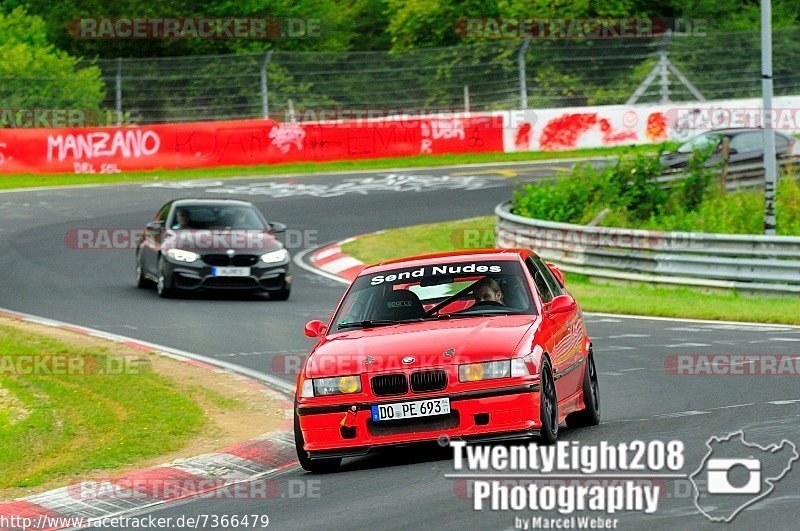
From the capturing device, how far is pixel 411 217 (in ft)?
102

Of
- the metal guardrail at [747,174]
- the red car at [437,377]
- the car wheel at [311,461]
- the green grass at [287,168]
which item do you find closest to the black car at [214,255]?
the metal guardrail at [747,174]

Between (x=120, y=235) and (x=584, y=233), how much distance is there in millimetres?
10238

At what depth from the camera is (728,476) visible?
800 centimetres

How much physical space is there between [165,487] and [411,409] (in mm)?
1633

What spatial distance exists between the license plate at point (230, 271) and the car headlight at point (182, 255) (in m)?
0.31

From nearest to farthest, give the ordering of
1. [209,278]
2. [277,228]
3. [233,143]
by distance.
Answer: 1. [209,278]
2. [277,228]
3. [233,143]

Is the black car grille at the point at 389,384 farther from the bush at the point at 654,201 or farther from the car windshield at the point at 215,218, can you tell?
the bush at the point at 654,201

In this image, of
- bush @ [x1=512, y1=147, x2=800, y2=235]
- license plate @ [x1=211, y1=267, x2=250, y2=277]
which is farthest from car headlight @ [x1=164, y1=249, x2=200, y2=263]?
bush @ [x1=512, y1=147, x2=800, y2=235]

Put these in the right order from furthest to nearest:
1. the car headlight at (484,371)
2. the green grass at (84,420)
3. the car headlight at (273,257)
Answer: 1. the car headlight at (273,257)
2. the green grass at (84,420)
3. the car headlight at (484,371)

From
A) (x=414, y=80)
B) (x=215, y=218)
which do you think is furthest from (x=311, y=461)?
(x=414, y=80)

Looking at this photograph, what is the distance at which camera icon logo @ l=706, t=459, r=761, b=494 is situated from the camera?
303 inches

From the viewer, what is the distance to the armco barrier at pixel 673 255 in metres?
20.2

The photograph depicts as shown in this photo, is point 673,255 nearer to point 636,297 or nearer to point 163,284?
point 636,297

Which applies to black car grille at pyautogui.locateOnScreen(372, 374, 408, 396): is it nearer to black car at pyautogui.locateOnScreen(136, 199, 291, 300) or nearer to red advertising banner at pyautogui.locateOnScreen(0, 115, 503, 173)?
black car at pyautogui.locateOnScreen(136, 199, 291, 300)
